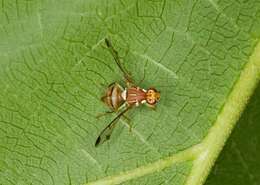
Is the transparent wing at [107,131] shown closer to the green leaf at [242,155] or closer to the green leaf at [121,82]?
the green leaf at [121,82]

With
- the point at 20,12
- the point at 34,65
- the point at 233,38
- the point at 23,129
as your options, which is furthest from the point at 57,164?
the point at 233,38

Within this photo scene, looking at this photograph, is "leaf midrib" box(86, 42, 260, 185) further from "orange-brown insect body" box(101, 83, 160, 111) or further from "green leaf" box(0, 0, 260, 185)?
"orange-brown insect body" box(101, 83, 160, 111)

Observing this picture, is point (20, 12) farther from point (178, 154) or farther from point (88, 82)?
point (178, 154)

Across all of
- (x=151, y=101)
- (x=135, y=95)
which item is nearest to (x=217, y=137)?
(x=151, y=101)

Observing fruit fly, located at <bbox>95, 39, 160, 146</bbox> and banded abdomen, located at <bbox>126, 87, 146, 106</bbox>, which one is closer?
fruit fly, located at <bbox>95, 39, 160, 146</bbox>

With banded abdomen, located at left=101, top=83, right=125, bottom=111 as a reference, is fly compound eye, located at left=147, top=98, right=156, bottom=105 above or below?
above

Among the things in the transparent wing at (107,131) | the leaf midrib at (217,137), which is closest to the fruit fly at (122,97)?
the transparent wing at (107,131)

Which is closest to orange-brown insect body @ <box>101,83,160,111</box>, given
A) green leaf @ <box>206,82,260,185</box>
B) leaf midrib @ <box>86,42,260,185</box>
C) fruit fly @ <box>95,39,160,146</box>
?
fruit fly @ <box>95,39,160,146</box>
